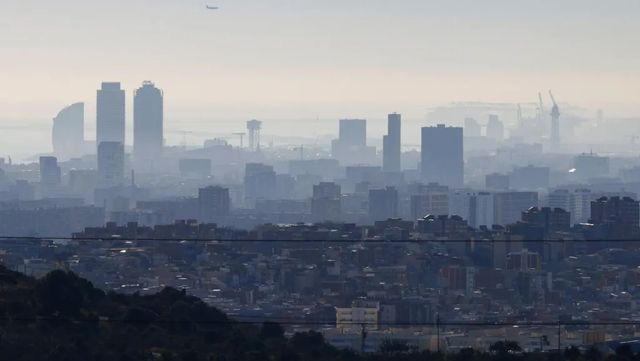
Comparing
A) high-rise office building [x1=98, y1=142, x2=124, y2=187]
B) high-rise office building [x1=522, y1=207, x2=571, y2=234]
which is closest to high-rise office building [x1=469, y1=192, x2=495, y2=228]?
high-rise office building [x1=522, y1=207, x2=571, y2=234]

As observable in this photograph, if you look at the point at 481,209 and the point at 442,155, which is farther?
the point at 442,155

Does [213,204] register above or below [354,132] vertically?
below

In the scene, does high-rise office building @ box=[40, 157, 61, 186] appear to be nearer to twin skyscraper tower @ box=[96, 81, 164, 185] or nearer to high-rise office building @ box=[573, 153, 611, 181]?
twin skyscraper tower @ box=[96, 81, 164, 185]

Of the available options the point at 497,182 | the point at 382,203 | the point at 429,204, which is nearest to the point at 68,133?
the point at 497,182

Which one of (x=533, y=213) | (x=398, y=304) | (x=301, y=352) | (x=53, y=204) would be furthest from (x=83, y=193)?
(x=301, y=352)

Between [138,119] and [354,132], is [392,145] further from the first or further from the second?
[138,119]

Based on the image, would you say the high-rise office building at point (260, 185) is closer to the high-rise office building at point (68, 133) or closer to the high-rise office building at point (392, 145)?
the high-rise office building at point (392, 145)
